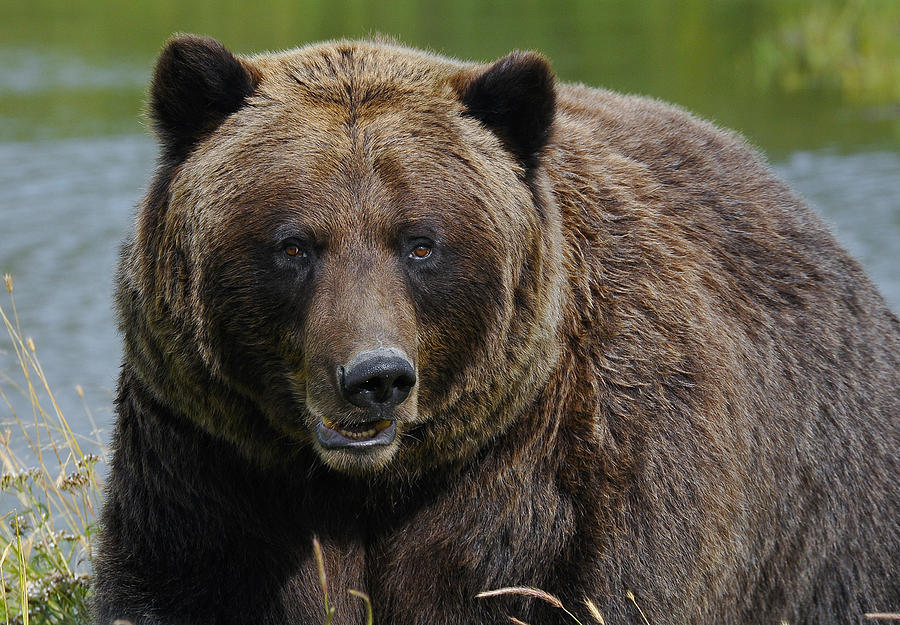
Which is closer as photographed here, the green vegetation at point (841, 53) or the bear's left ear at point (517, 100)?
the bear's left ear at point (517, 100)

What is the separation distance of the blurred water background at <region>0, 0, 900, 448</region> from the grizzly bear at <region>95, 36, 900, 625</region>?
5352mm

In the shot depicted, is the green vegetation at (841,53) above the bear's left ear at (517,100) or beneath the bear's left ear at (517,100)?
beneath

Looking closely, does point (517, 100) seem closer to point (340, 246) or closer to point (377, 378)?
point (340, 246)

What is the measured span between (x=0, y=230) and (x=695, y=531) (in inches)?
525

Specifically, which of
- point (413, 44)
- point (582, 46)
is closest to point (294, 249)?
point (413, 44)

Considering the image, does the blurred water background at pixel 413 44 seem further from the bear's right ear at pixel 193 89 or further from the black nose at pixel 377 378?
the black nose at pixel 377 378

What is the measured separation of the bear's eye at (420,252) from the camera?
4.38 m

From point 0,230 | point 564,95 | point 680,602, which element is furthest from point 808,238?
point 0,230

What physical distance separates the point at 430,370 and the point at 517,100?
1.04 m

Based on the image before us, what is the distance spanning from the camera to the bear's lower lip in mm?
4125

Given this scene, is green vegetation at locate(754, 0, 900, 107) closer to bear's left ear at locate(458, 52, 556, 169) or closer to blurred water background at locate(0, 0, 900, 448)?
blurred water background at locate(0, 0, 900, 448)

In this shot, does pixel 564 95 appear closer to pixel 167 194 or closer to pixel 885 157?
pixel 167 194

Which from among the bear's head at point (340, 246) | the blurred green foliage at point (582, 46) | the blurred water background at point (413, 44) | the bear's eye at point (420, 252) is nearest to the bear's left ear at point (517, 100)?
the bear's head at point (340, 246)

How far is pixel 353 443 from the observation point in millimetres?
4129
